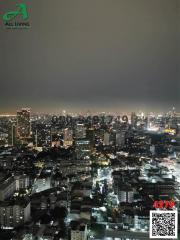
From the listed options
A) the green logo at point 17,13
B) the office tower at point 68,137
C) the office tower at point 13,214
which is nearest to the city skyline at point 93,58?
the green logo at point 17,13

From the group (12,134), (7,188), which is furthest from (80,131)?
(7,188)

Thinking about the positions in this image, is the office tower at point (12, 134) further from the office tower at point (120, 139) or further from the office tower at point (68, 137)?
the office tower at point (120, 139)

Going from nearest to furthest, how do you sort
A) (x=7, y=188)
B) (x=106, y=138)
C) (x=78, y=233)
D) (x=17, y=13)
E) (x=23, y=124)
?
(x=78, y=233) → (x=17, y=13) → (x=7, y=188) → (x=23, y=124) → (x=106, y=138)

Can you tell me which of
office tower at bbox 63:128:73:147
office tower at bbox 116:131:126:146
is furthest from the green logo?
office tower at bbox 116:131:126:146

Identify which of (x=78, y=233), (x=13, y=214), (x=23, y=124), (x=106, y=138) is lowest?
(x=78, y=233)

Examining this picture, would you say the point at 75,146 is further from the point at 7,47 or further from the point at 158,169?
the point at 7,47

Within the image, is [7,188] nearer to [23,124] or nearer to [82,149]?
[23,124]

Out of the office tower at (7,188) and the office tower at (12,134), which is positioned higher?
the office tower at (12,134)
